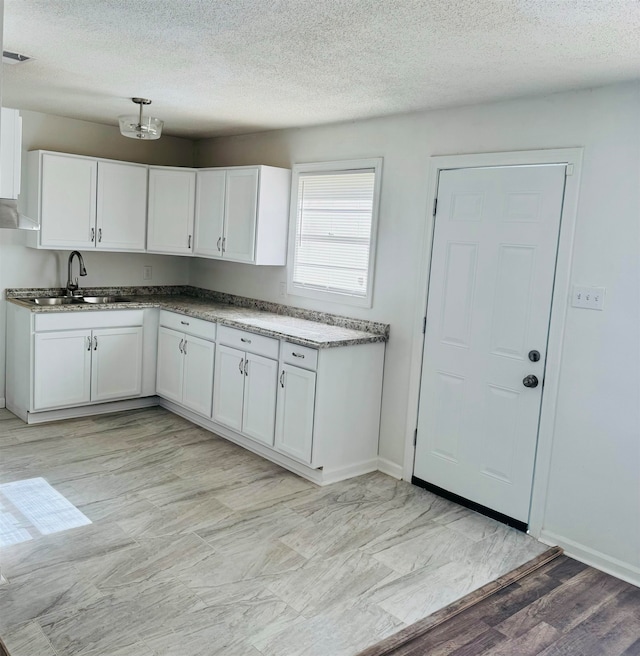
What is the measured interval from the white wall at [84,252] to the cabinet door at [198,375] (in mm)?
1173

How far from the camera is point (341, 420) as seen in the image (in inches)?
158

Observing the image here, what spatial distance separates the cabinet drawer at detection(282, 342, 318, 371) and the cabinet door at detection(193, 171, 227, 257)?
4.73 ft

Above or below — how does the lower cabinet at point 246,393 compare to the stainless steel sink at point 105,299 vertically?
below

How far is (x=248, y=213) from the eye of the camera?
4.80 meters

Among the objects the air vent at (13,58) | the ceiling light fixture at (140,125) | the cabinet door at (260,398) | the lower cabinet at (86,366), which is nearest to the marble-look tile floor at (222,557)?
the cabinet door at (260,398)

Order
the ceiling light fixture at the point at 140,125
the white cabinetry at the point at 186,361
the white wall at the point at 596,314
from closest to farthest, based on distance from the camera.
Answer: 1. the white wall at the point at 596,314
2. the ceiling light fixture at the point at 140,125
3. the white cabinetry at the point at 186,361

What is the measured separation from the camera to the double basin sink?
5.03 m

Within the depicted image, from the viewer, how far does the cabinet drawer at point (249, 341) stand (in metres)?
4.15

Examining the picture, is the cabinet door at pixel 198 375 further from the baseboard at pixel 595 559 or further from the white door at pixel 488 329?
the baseboard at pixel 595 559

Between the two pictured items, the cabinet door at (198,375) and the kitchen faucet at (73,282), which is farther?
the kitchen faucet at (73,282)

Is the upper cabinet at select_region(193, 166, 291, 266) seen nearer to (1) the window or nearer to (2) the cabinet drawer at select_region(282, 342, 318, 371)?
(1) the window

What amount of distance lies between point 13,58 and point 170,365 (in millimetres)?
2595

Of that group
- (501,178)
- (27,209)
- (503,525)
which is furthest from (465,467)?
(27,209)

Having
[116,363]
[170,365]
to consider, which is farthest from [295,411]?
[116,363]
